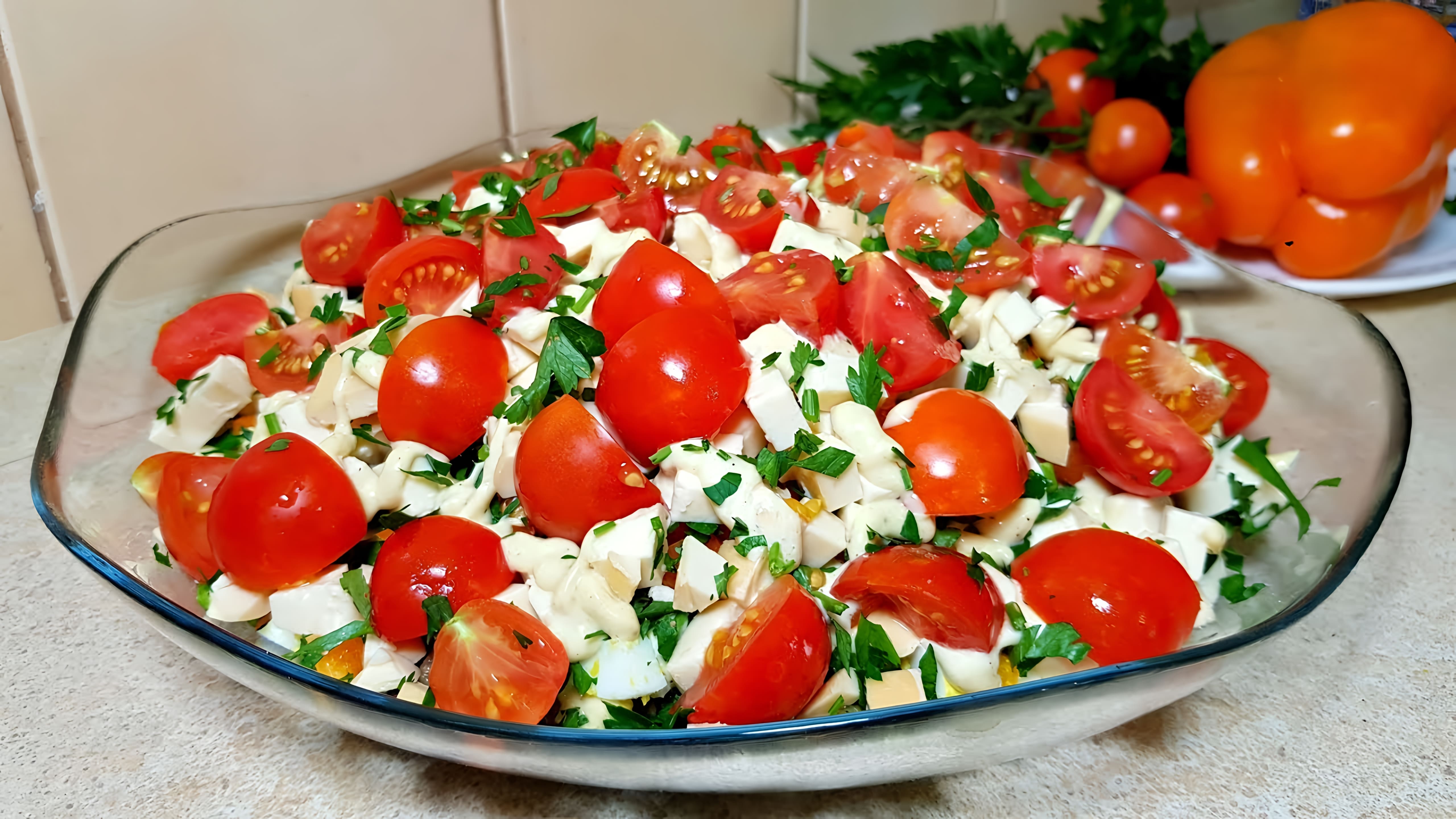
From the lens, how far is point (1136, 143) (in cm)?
136

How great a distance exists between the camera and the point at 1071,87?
4.82 ft

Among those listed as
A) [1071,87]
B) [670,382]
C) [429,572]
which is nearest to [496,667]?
[429,572]

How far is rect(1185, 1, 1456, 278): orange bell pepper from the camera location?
47.6 inches

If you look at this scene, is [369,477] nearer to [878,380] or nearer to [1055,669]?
[878,380]

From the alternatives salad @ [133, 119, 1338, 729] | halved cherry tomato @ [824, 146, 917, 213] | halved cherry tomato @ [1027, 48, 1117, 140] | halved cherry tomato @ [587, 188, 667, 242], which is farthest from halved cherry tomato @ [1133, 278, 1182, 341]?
halved cherry tomato @ [1027, 48, 1117, 140]

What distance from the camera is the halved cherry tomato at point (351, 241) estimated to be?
0.92 metres

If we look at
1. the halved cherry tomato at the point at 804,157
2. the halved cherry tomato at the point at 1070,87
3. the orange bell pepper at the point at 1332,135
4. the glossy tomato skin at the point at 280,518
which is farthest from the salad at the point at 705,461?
the halved cherry tomato at the point at 1070,87

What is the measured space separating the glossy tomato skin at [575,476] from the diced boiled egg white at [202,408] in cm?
33

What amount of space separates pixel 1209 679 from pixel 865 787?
8.8 inches

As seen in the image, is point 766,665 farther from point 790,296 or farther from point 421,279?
point 421,279

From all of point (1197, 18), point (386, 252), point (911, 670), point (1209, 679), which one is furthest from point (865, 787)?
point (1197, 18)

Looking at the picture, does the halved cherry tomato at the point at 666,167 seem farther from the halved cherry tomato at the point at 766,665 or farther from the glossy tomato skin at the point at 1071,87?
the glossy tomato skin at the point at 1071,87

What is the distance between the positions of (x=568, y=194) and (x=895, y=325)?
0.33 meters

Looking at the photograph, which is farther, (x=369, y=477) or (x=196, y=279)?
(x=196, y=279)
